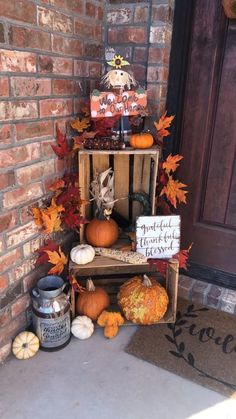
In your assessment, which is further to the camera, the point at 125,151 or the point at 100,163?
the point at 100,163

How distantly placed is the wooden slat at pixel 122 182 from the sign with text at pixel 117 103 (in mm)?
267

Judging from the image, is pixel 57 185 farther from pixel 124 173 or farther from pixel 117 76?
pixel 117 76

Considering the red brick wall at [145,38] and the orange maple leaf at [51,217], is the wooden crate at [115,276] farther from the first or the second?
the red brick wall at [145,38]

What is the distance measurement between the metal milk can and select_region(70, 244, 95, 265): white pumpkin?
0.43 feet

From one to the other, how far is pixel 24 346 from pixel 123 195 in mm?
906

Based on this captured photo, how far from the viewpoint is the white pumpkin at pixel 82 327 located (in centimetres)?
173

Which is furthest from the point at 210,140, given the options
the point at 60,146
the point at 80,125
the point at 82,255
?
the point at 82,255

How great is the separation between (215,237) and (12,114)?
1306 mm

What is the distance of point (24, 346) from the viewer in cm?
161

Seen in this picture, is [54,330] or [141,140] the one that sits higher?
[141,140]

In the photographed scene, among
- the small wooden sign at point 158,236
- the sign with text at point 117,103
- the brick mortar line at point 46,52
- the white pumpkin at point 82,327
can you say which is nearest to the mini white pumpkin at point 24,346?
the white pumpkin at point 82,327

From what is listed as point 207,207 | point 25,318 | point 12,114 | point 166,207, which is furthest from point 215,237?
point 12,114

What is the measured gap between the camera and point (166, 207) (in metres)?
1.94

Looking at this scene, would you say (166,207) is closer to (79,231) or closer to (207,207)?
(207,207)
